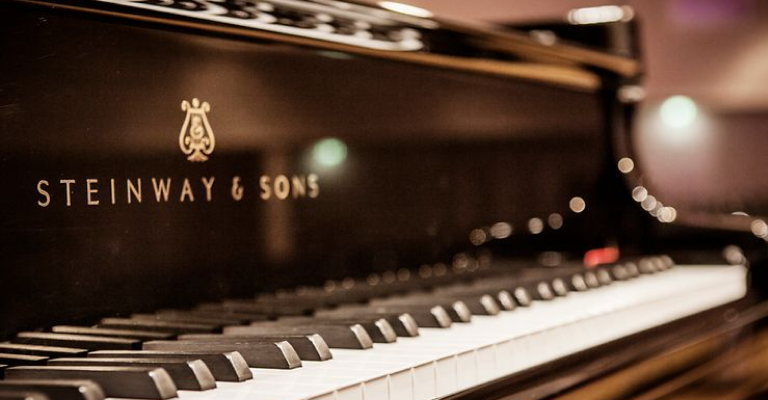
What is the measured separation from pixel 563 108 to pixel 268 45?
1.08 m

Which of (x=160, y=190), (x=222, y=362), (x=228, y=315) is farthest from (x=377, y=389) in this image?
(x=160, y=190)

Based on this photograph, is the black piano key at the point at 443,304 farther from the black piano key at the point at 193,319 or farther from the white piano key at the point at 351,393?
the white piano key at the point at 351,393

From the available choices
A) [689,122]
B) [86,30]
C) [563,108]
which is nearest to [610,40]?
[563,108]

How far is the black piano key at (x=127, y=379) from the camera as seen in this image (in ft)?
3.04

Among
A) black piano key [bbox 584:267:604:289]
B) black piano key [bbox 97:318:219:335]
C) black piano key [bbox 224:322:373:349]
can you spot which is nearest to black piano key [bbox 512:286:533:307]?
black piano key [bbox 584:267:604:289]

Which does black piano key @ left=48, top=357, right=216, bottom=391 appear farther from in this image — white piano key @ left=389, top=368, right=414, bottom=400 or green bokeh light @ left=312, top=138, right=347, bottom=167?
green bokeh light @ left=312, top=138, right=347, bottom=167

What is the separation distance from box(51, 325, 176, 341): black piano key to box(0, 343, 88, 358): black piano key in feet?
0.32

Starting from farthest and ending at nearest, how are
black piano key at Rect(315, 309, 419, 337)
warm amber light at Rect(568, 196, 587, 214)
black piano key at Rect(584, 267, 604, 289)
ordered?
warm amber light at Rect(568, 196, 587, 214)
black piano key at Rect(584, 267, 604, 289)
black piano key at Rect(315, 309, 419, 337)

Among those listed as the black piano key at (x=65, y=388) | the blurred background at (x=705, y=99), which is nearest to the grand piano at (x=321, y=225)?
the black piano key at (x=65, y=388)

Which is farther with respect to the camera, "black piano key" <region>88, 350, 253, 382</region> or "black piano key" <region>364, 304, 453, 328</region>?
"black piano key" <region>364, 304, 453, 328</region>

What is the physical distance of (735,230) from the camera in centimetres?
237

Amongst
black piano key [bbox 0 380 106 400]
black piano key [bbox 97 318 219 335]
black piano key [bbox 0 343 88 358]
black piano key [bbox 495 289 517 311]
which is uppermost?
black piano key [bbox 0 380 106 400]

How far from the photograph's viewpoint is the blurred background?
5414 millimetres

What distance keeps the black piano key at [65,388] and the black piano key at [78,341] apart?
24 centimetres
